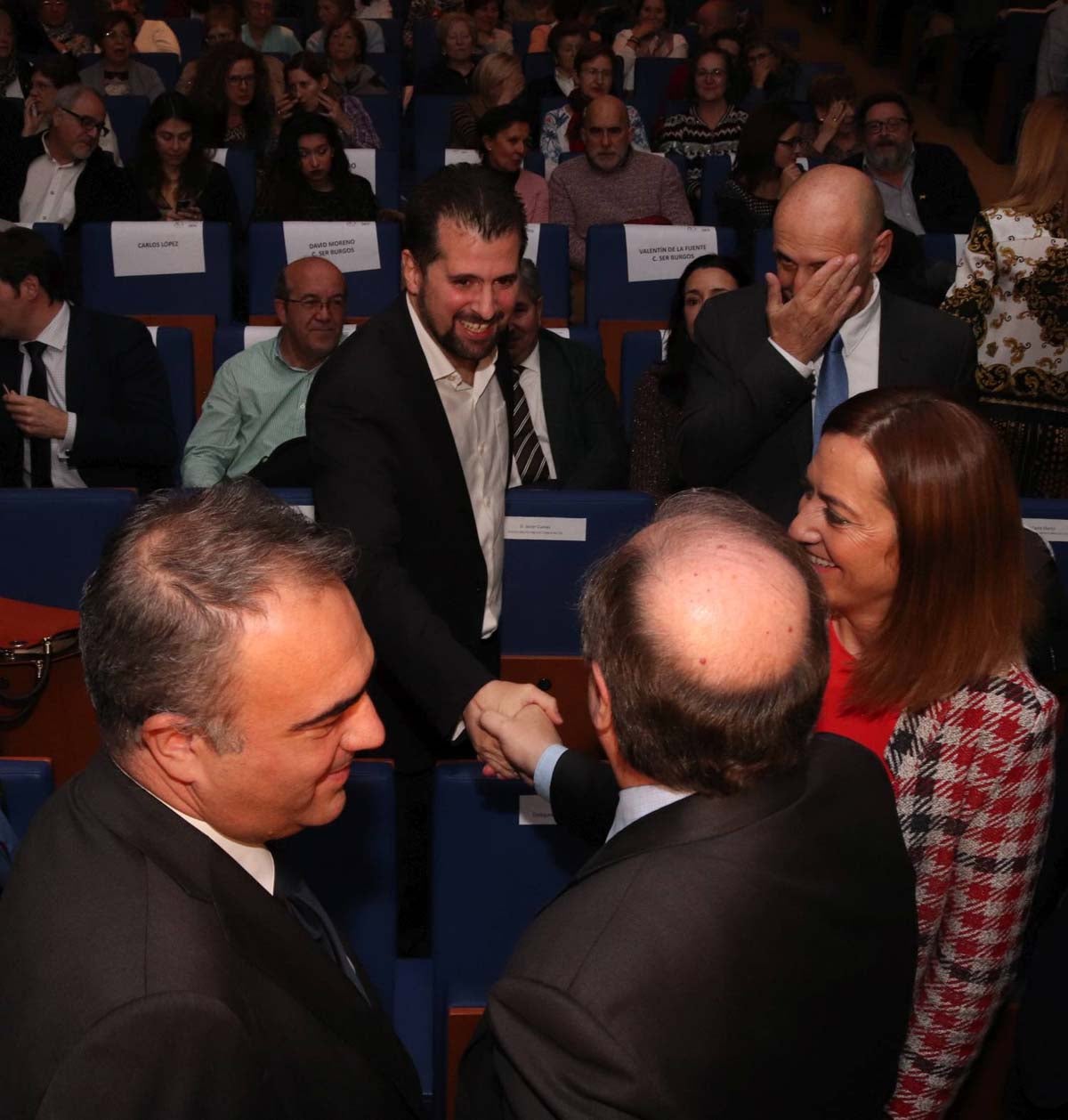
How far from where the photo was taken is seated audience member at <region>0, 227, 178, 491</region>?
3236 millimetres

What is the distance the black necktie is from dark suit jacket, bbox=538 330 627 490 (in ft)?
4.48

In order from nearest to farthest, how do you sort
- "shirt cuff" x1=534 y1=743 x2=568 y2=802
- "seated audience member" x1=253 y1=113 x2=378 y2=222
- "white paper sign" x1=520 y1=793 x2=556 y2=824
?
"shirt cuff" x1=534 y1=743 x2=568 y2=802, "white paper sign" x1=520 y1=793 x2=556 y2=824, "seated audience member" x1=253 y1=113 x2=378 y2=222

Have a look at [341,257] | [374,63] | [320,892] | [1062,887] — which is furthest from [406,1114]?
[374,63]

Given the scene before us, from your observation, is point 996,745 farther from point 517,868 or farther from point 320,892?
point 320,892

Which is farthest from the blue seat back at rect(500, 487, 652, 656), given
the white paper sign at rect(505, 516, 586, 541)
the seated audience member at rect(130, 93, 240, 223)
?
the seated audience member at rect(130, 93, 240, 223)

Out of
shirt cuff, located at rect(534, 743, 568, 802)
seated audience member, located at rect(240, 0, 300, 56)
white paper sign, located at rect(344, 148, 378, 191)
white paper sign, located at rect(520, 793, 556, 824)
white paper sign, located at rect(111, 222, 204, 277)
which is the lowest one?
white paper sign, located at rect(520, 793, 556, 824)

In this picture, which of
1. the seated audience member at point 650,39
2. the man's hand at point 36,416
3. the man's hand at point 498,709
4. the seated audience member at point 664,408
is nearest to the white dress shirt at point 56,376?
the man's hand at point 36,416

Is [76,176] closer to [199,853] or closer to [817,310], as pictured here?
[817,310]

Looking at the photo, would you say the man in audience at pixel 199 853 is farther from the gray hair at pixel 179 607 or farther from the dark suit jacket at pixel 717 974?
the dark suit jacket at pixel 717 974

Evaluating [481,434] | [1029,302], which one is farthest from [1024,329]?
[481,434]

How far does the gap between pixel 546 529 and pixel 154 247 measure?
263cm

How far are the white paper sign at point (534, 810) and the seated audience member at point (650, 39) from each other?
6882 mm

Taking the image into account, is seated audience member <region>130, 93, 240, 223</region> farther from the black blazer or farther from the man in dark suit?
the man in dark suit

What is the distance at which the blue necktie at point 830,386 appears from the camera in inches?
86.7
